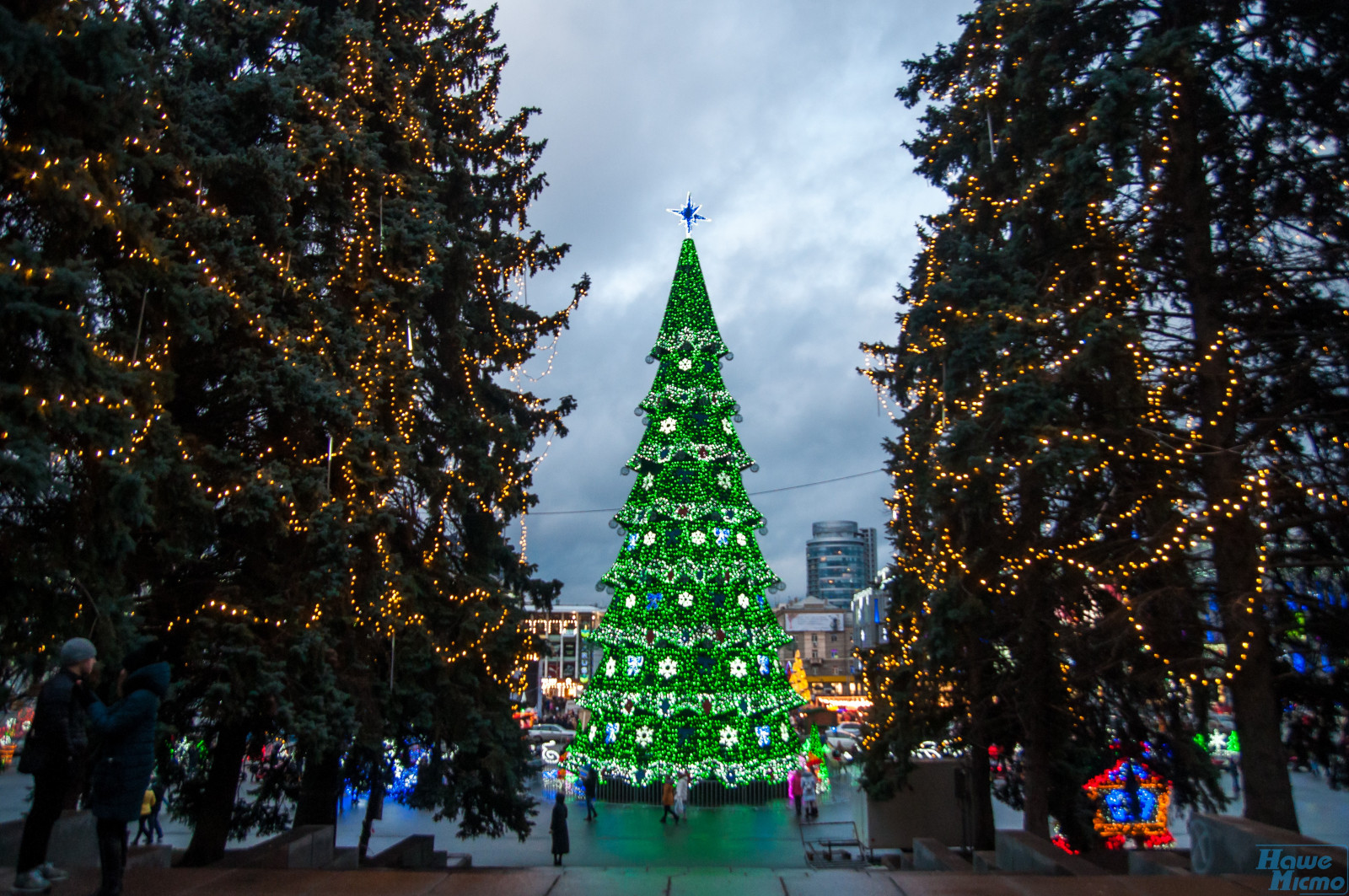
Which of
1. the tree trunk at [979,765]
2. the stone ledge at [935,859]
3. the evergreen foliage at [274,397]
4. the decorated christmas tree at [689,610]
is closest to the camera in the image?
the evergreen foliage at [274,397]

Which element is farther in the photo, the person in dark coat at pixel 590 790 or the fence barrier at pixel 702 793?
the fence barrier at pixel 702 793

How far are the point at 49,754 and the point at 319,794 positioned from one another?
645 centimetres

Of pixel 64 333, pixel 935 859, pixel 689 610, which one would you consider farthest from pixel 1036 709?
pixel 64 333

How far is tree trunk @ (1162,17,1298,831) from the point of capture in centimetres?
834

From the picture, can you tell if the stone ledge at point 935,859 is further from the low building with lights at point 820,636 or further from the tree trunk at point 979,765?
the low building with lights at point 820,636

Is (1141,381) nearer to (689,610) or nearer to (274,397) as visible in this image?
(274,397)

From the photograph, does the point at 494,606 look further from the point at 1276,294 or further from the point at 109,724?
the point at 1276,294

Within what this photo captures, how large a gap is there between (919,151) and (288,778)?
13.8 metres

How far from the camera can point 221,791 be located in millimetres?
9328

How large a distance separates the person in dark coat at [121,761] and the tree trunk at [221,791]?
14.8 ft

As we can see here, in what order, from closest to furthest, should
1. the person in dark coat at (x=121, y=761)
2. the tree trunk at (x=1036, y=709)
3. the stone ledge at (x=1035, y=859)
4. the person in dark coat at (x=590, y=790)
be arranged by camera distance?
1. the person in dark coat at (x=121, y=761)
2. the stone ledge at (x=1035, y=859)
3. the tree trunk at (x=1036, y=709)
4. the person in dark coat at (x=590, y=790)

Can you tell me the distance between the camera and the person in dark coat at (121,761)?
478 centimetres

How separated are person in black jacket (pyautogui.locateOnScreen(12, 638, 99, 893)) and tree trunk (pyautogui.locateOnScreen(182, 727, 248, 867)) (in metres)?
4.18

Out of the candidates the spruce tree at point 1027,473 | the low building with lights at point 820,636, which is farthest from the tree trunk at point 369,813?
the low building with lights at point 820,636
